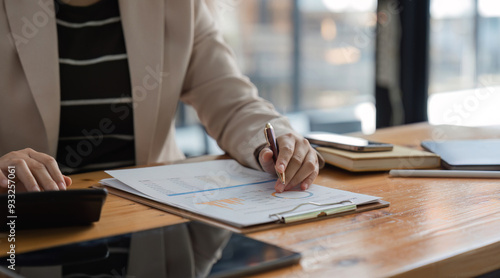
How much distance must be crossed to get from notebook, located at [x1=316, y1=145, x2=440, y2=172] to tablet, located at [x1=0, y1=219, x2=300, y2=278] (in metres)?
0.47

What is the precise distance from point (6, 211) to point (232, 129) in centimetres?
66

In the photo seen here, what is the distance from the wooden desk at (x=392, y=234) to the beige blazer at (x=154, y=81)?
11.6 inches

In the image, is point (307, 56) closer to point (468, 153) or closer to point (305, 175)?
point (468, 153)

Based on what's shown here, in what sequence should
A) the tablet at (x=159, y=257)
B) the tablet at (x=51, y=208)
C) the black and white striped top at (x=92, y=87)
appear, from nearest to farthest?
1. the tablet at (x=159, y=257)
2. the tablet at (x=51, y=208)
3. the black and white striped top at (x=92, y=87)

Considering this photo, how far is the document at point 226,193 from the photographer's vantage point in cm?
78

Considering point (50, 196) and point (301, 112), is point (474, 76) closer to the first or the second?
point (301, 112)

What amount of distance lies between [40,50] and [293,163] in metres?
0.60

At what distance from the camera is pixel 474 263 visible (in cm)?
64

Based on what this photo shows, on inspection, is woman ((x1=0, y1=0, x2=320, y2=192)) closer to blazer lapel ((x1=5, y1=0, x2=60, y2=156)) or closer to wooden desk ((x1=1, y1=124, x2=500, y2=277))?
blazer lapel ((x1=5, y1=0, x2=60, y2=156))

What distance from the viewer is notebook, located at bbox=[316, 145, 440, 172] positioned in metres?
1.08

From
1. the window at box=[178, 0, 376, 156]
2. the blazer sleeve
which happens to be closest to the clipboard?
the blazer sleeve

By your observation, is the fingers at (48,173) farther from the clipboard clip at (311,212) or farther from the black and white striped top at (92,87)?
the black and white striped top at (92,87)

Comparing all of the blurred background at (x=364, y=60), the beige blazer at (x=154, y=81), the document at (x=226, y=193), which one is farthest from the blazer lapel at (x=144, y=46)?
the blurred background at (x=364, y=60)

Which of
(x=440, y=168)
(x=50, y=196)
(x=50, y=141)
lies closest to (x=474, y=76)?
(x=440, y=168)
